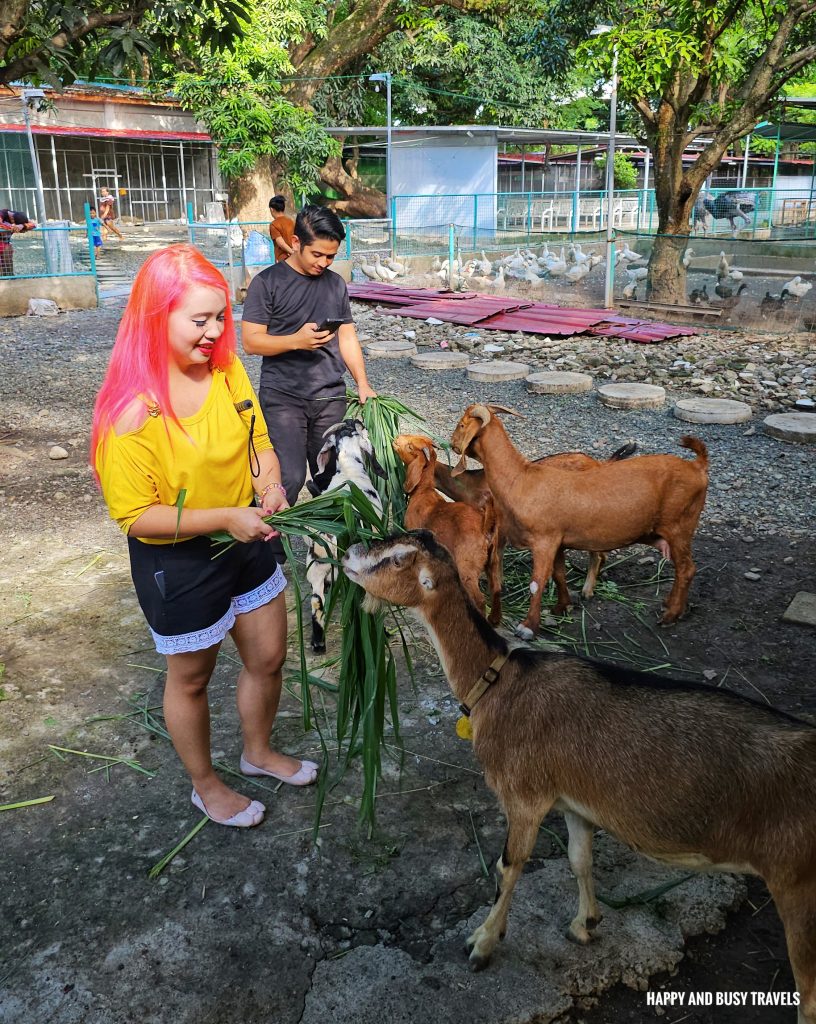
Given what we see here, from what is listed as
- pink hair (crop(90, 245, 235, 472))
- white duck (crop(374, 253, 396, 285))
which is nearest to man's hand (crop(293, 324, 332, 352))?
pink hair (crop(90, 245, 235, 472))

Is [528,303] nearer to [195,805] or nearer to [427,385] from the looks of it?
[427,385]

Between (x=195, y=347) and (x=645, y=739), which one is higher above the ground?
(x=195, y=347)

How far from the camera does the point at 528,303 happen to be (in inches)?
625

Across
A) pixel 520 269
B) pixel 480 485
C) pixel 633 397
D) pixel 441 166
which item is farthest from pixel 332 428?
pixel 441 166

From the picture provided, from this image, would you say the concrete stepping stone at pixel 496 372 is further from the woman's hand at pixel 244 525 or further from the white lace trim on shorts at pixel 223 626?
the woman's hand at pixel 244 525

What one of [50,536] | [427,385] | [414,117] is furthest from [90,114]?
[50,536]

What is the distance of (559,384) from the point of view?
394 inches

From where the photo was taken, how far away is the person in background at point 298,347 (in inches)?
180

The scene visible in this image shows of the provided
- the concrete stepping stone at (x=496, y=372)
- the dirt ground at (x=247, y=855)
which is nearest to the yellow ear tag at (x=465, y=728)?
the dirt ground at (x=247, y=855)

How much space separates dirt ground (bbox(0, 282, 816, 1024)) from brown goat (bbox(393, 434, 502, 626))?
45cm

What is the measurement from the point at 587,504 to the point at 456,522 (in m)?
0.74

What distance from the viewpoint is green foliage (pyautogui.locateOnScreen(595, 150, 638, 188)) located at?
136ft

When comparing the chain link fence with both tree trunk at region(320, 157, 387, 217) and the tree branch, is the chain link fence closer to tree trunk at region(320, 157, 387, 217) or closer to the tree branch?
the tree branch

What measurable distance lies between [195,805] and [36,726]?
103cm
